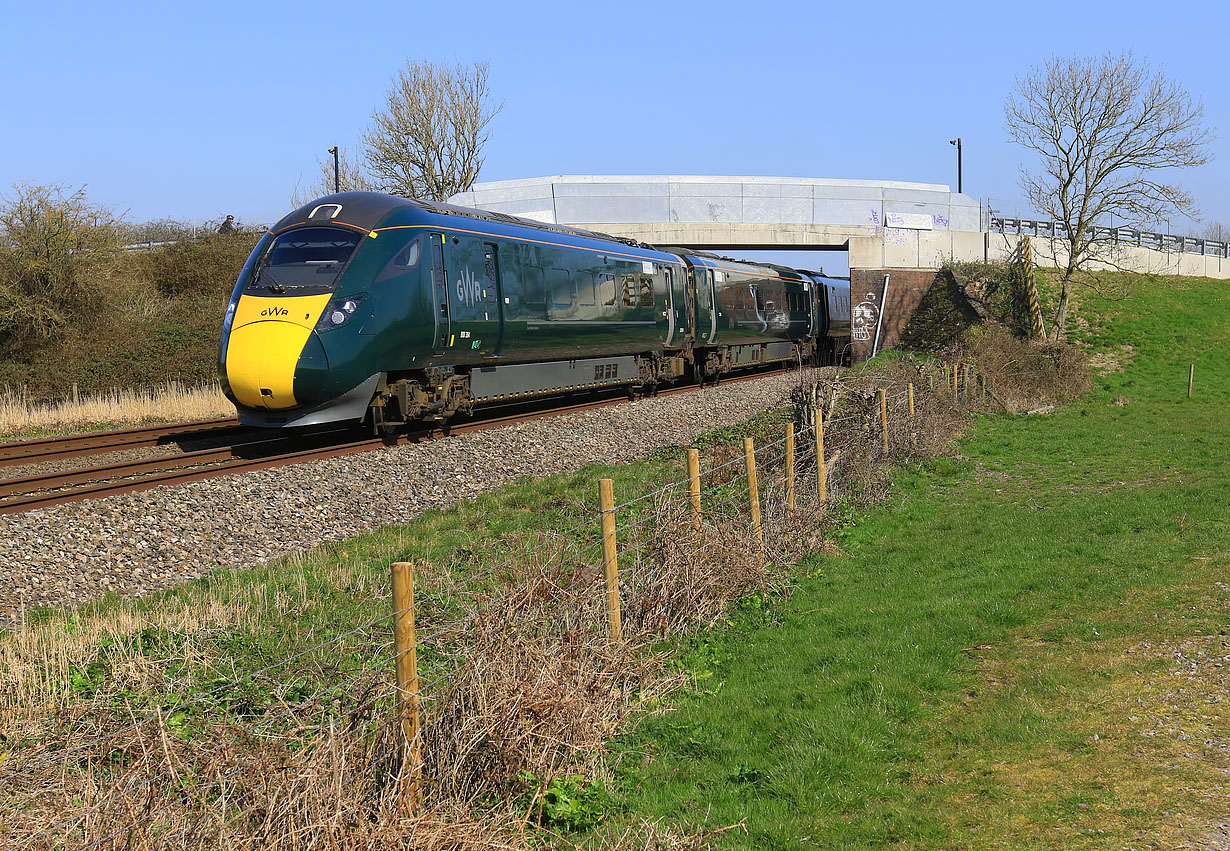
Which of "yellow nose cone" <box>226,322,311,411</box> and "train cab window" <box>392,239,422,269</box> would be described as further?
"train cab window" <box>392,239,422,269</box>

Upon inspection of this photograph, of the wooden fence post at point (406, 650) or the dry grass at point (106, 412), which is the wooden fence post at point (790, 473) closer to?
the wooden fence post at point (406, 650)

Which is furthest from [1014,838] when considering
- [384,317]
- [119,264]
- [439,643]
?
[119,264]

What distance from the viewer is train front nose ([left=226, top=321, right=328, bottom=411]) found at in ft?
41.5

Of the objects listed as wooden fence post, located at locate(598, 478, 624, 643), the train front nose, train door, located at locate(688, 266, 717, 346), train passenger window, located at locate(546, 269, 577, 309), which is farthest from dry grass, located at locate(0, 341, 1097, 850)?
train door, located at locate(688, 266, 717, 346)

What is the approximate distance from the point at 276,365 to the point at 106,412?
10.1m

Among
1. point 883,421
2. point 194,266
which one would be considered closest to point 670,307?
point 883,421

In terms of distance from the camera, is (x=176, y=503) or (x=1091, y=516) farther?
(x=1091, y=516)

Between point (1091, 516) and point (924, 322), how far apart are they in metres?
→ 25.1

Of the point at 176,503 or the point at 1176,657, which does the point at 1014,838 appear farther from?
the point at 176,503

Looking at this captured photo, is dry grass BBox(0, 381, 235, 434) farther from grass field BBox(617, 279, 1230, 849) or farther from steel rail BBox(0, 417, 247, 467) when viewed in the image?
grass field BBox(617, 279, 1230, 849)

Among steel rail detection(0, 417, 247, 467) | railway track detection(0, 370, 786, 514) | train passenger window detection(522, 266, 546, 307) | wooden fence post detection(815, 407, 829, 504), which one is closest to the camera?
wooden fence post detection(815, 407, 829, 504)

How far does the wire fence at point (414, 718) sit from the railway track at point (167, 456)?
525 centimetres

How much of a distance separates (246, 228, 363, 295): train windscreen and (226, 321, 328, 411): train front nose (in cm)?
64

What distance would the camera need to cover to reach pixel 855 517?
1127 cm
